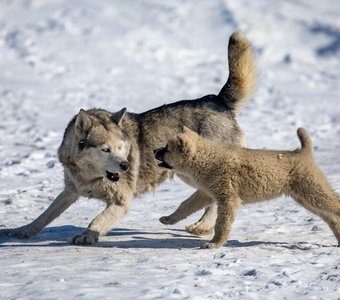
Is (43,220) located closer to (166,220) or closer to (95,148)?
(95,148)

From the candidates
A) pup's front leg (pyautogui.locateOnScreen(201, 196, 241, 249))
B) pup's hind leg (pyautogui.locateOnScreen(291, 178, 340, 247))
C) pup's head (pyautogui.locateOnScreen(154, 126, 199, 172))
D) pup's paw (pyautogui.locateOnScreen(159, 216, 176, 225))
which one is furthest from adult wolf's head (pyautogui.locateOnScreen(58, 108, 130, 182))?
pup's hind leg (pyautogui.locateOnScreen(291, 178, 340, 247))

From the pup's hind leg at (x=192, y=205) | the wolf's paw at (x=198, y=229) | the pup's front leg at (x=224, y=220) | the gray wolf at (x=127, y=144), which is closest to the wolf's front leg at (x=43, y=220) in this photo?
the gray wolf at (x=127, y=144)

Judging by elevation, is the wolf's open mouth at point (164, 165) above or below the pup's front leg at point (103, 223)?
above

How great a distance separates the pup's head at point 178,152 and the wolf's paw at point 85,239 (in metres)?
0.84

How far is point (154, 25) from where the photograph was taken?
20219mm

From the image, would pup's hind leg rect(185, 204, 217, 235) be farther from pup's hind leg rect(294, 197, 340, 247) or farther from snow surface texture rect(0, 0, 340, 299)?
pup's hind leg rect(294, 197, 340, 247)

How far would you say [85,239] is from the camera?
21.9 ft

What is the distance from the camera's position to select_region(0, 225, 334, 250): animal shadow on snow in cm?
650

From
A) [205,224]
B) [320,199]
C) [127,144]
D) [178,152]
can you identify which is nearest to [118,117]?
[127,144]

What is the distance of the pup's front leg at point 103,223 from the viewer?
6680 mm

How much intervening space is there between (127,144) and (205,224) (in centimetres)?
99

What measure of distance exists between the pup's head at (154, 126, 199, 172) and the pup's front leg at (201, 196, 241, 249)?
0.53m

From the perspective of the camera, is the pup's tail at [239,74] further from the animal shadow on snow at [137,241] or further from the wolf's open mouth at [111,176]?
the wolf's open mouth at [111,176]

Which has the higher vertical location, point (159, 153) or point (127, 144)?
point (127, 144)
